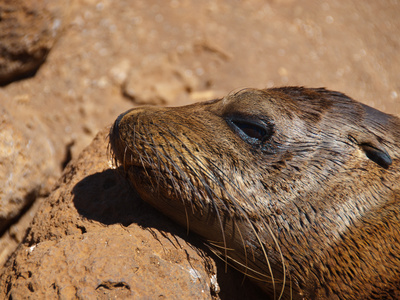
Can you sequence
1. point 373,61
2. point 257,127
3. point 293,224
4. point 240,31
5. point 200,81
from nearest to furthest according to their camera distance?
point 293,224
point 257,127
point 200,81
point 240,31
point 373,61

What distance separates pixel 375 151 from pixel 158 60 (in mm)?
3752

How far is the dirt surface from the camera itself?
495 centimetres

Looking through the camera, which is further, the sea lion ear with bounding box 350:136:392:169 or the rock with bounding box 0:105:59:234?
the rock with bounding box 0:105:59:234

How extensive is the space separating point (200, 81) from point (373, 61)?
3073 millimetres

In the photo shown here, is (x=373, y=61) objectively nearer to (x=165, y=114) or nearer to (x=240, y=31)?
(x=240, y=31)

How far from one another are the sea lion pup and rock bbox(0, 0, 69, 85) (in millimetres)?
2508

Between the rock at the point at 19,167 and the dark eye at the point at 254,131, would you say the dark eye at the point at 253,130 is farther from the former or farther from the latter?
the rock at the point at 19,167

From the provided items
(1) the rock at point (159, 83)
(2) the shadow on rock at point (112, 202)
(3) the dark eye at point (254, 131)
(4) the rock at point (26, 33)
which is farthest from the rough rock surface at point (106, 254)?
(1) the rock at point (159, 83)

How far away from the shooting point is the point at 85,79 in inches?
229

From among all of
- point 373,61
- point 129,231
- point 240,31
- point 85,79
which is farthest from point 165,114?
point 373,61

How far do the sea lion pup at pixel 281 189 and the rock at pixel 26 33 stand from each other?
251 centimetres

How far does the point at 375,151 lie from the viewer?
10.3ft

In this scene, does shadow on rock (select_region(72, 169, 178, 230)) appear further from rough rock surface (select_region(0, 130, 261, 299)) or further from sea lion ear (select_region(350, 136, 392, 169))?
sea lion ear (select_region(350, 136, 392, 169))

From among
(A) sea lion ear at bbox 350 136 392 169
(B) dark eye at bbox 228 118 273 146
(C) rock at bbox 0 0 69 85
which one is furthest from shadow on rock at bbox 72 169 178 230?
(C) rock at bbox 0 0 69 85
